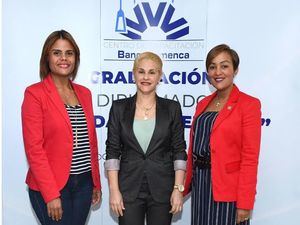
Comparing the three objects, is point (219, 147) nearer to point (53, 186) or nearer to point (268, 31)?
point (53, 186)

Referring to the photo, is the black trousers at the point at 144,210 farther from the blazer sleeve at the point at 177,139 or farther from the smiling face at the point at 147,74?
the smiling face at the point at 147,74

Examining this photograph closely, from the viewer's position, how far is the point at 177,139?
2.04 m

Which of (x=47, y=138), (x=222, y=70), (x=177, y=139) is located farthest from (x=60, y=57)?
(x=222, y=70)

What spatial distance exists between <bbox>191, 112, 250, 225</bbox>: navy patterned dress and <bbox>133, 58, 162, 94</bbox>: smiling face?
0.40m

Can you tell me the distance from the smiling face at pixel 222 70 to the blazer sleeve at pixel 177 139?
1.02 ft

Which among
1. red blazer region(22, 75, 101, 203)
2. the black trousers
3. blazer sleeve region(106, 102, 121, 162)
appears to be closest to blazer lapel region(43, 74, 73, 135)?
red blazer region(22, 75, 101, 203)

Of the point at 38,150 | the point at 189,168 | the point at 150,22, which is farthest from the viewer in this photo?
the point at 150,22

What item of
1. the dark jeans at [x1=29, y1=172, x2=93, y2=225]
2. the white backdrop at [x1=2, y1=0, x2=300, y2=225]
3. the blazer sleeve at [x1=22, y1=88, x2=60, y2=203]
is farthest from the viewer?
the white backdrop at [x1=2, y1=0, x2=300, y2=225]

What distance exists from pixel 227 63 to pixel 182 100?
932 millimetres

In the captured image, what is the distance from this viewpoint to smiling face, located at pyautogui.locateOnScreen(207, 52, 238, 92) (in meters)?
2.09

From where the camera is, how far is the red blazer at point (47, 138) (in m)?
1.93

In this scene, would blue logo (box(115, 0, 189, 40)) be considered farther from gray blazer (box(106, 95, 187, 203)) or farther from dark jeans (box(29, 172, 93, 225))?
dark jeans (box(29, 172, 93, 225))

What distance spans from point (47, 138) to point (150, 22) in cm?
143

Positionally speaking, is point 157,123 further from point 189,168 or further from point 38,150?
point 38,150
